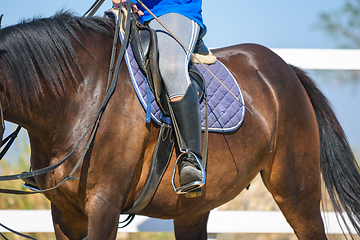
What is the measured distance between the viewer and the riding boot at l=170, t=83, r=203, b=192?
79.1 inches

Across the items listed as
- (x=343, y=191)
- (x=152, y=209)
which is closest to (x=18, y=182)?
(x=152, y=209)

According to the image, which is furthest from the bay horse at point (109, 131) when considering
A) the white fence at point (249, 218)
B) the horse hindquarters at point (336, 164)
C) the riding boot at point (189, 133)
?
the white fence at point (249, 218)

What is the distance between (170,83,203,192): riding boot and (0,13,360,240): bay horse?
130 mm

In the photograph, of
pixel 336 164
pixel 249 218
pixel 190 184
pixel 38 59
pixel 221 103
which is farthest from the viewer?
pixel 249 218

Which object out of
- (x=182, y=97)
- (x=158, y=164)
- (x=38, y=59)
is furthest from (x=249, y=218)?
(x=38, y=59)

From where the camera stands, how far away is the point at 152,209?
2.18m

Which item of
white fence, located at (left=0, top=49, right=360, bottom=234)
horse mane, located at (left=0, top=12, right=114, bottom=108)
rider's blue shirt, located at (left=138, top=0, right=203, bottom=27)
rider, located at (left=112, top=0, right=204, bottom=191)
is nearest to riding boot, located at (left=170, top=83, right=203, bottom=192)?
rider, located at (left=112, top=0, right=204, bottom=191)

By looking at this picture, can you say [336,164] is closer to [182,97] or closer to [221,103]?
[221,103]

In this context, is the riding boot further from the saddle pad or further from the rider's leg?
the saddle pad

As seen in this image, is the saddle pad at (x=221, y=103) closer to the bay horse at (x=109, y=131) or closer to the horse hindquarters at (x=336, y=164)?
the bay horse at (x=109, y=131)

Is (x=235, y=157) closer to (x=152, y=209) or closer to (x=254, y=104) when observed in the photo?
(x=254, y=104)

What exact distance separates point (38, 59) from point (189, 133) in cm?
91

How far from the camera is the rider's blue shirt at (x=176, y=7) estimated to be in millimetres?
2203

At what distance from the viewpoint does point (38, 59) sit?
72.3 inches
